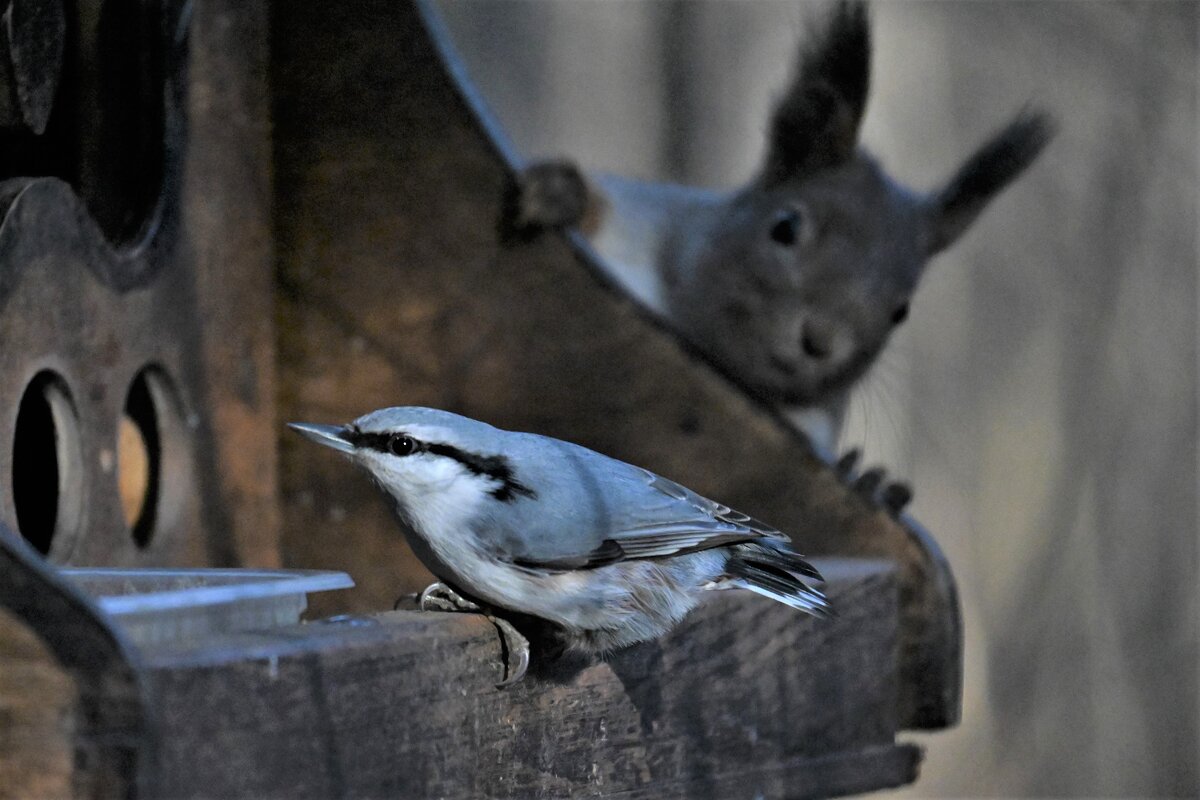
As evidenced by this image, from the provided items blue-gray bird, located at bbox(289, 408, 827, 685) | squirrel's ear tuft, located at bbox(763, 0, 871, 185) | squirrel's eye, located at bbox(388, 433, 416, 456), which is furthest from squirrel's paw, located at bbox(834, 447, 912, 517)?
squirrel's ear tuft, located at bbox(763, 0, 871, 185)

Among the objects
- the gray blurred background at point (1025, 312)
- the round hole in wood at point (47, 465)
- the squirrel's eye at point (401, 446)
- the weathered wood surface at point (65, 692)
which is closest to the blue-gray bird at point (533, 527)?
the squirrel's eye at point (401, 446)

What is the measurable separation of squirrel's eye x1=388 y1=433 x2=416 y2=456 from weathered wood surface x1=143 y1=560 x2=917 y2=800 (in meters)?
0.14

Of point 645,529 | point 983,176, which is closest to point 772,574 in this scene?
point 645,529

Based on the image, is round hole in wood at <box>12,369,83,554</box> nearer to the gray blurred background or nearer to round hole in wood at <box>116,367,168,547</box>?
round hole in wood at <box>116,367,168,547</box>

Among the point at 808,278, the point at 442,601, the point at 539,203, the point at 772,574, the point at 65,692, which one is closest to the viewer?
the point at 65,692

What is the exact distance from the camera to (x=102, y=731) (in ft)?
3.14

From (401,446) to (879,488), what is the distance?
1.02 metres

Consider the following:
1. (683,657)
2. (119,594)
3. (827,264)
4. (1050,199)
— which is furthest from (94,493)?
(1050,199)

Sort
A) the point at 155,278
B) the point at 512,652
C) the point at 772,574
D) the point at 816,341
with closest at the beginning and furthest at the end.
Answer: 1. the point at 512,652
2. the point at 772,574
3. the point at 155,278
4. the point at 816,341

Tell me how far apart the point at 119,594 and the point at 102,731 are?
1.15 feet

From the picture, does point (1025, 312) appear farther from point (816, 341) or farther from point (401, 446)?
point (401, 446)

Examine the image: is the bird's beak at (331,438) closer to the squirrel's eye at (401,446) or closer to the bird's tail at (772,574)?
the squirrel's eye at (401,446)

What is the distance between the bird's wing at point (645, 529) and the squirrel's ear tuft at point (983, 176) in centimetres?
186

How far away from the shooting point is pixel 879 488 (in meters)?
2.22
